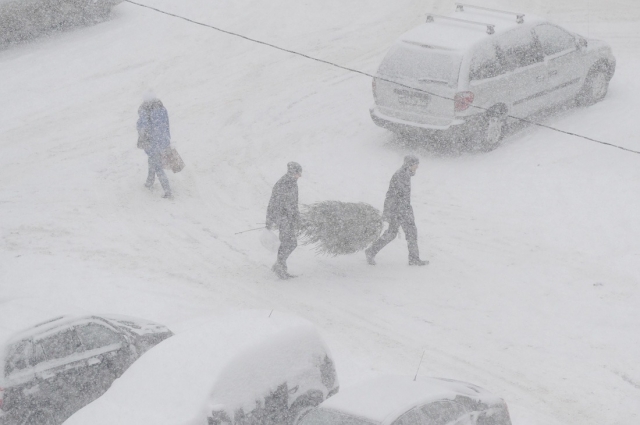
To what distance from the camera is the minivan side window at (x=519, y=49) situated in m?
14.3

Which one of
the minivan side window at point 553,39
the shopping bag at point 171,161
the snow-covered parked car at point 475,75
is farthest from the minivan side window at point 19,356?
the minivan side window at point 553,39

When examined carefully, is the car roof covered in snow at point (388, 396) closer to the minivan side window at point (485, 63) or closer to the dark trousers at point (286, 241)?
the dark trousers at point (286, 241)

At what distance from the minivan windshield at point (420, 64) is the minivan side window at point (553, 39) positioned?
2002 mm

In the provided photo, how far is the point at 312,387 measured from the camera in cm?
752

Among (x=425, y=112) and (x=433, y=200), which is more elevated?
(x=425, y=112)

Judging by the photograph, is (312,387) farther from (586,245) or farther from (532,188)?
(532,188)

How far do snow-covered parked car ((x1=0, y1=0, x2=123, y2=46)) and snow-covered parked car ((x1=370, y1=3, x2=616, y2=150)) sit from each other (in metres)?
8.49

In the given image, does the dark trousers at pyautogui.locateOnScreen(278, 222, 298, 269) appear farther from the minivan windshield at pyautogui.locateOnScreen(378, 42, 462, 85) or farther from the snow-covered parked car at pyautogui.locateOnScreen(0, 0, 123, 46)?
the snow-covered parked car at pyautogui.locateOnScreen(0, 0, 123, 46)

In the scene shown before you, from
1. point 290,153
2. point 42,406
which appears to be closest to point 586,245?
point 290,153

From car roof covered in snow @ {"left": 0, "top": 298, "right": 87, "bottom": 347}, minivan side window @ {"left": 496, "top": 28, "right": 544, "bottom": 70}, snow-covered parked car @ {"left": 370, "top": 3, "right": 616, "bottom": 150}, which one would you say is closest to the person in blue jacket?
snow-covered parked car @ {"left": 370, "top": 3, "right": 616, "bottom": 150}

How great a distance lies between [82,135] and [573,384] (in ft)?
32.3

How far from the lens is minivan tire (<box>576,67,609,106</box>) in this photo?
1545 centimetres

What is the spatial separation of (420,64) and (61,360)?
794 centimetres

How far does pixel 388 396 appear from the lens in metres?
6.64
